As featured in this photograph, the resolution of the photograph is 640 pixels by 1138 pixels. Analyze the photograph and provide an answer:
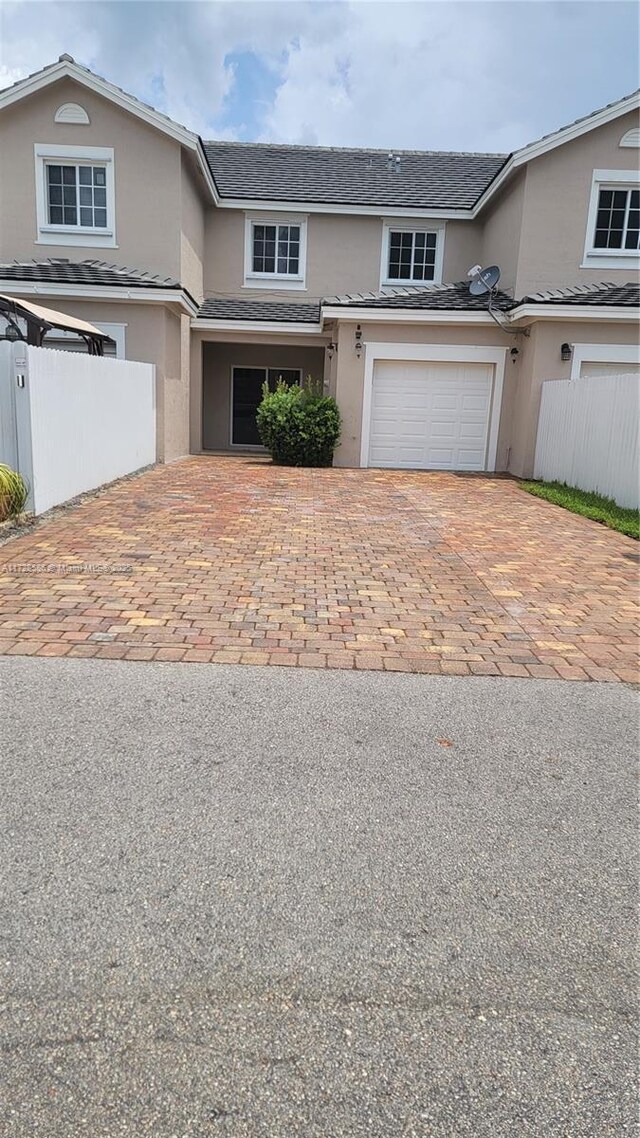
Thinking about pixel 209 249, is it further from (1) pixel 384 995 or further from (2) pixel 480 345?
(1) pixel 384 995

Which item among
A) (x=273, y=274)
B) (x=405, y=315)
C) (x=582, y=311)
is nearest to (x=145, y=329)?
(x=405, y=315)

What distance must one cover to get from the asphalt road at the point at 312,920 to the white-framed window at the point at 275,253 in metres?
17.8

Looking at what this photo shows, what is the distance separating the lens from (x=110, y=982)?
7.20 ft

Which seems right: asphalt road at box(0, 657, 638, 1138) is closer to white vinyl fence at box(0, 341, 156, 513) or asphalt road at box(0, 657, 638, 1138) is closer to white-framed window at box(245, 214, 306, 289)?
white vinyl fence at box(0, 341, 156, 513)

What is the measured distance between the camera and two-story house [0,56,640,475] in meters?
15.4

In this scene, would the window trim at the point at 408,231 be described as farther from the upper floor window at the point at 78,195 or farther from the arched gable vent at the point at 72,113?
the arched gable vent at the point at 72,113

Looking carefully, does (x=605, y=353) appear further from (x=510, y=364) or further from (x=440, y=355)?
(x=440, y=355)

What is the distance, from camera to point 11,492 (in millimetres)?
8414

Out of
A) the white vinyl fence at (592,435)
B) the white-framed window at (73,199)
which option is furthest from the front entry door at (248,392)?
the white vinyl fence at (592,435)

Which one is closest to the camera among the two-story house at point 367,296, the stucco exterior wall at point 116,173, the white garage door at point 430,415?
the two-story house at point 367,296

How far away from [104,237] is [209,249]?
375 centimetres

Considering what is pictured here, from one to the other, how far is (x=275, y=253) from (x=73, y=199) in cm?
541

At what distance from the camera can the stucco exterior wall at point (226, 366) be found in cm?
2134

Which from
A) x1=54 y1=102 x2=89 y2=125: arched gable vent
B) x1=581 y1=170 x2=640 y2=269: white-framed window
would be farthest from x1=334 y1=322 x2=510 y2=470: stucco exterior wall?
x1=54 y1=102 x2=89 y2=125: arched gable vent
